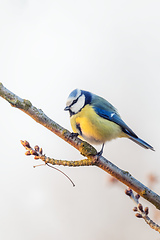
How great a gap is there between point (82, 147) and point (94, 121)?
0.43m

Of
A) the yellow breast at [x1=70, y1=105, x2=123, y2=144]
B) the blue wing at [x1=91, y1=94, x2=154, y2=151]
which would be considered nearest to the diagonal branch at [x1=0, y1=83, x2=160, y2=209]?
the yellow breast at [x1=70, y1=105, x2=123, y2=144]

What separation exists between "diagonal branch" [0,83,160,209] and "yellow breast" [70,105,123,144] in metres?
0.39

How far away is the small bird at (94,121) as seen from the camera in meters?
1.64

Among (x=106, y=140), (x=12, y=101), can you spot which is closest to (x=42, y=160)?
(x=12, y=101)

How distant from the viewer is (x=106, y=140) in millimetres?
1702

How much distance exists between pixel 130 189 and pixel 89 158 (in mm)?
220

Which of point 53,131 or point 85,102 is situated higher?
point 85,102

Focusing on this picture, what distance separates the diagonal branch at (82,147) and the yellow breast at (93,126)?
39cm

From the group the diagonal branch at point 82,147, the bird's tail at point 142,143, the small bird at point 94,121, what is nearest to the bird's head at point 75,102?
the small bird at point 94,121

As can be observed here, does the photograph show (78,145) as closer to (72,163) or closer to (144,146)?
(72,163)

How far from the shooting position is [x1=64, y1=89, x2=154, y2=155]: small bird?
164 cm

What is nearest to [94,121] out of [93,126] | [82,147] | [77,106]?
[93,126]

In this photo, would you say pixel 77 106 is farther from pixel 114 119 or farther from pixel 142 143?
pixel 142 143

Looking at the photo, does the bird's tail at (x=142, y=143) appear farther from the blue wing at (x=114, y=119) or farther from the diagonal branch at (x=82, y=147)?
the diagonal branch at (x=82, y=147)
